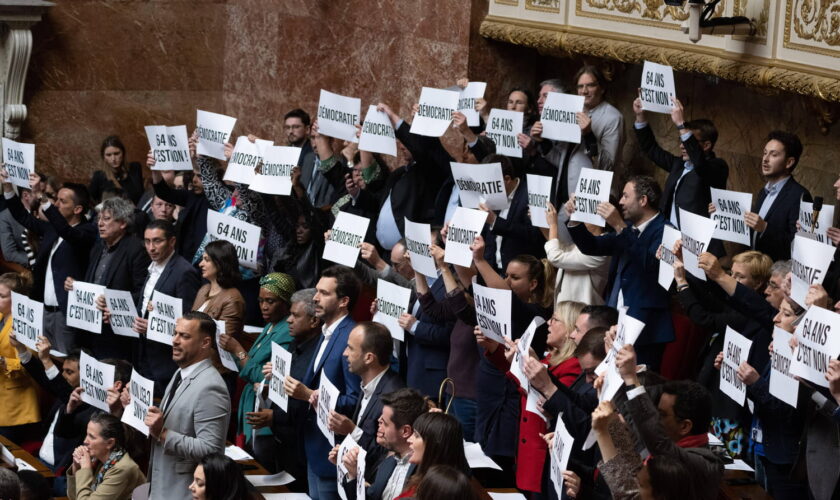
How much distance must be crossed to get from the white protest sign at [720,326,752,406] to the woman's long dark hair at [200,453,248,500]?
2.50 m

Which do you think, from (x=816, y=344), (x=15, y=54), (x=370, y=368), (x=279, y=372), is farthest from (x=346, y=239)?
(x=15, y=54)

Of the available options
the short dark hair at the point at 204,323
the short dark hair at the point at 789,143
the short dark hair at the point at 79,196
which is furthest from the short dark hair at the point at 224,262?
the short dark hair at the point at 789,143

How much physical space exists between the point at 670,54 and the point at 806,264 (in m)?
3.62

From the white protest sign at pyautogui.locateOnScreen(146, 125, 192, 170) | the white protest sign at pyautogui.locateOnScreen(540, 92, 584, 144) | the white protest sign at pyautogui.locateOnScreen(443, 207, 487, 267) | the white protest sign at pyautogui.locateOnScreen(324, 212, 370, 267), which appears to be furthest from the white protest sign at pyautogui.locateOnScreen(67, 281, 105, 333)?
the white protest sign at pyautogui.locateOnScreen(540, 92, 584, 144)

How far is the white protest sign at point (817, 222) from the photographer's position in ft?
27.1

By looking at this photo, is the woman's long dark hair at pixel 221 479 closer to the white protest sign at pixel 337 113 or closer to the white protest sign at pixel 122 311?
the white protest sign at pixel 122 311

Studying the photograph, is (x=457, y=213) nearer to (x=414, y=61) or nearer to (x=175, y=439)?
(x=175, y=439)

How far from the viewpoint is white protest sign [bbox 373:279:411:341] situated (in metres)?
8.84

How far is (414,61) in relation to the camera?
531 inches

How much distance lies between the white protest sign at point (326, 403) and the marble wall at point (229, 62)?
563 centimetres

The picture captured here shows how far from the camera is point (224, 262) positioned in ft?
31.1

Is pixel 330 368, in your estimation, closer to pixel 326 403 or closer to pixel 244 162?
pixel 326 403

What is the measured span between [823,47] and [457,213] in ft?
8.48

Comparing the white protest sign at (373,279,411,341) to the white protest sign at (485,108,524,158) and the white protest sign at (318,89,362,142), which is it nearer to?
the white protest sign at (485,108,524,158)
